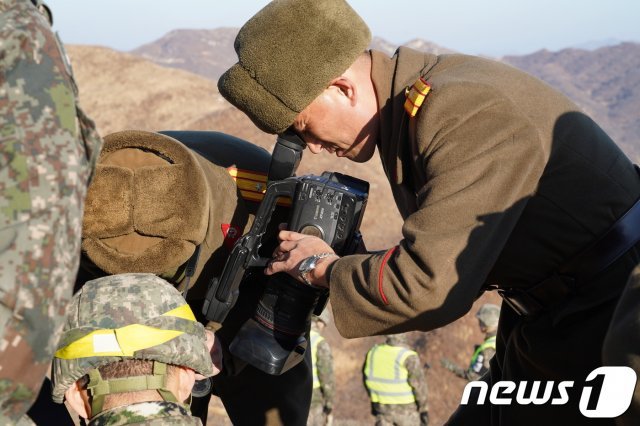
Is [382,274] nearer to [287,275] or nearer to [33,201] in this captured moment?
[287,275]

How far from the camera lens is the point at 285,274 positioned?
9.18ft

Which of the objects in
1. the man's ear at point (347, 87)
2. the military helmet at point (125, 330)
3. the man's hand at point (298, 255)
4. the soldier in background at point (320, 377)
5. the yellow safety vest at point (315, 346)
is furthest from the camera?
the soldier in background at point (320, 377)

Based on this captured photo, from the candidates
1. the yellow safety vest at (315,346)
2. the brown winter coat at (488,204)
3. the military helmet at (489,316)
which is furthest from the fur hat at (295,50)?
the military helmet at (489,316)

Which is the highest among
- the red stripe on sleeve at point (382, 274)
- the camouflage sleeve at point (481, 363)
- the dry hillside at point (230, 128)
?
the red stripe on sleeve at point (382, 274)

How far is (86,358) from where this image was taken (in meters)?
2.15

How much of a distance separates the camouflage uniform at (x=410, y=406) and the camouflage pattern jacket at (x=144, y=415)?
19.6 feet

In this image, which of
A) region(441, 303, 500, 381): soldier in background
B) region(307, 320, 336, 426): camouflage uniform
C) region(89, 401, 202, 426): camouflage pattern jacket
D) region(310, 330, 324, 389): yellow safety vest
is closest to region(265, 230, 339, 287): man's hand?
region(89, 401, 202, 426): camouflage pattern jacket

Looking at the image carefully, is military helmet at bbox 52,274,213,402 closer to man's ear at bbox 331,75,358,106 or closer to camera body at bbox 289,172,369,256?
camera body at bbox 289,172,369,256

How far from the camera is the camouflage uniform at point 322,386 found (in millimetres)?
7836

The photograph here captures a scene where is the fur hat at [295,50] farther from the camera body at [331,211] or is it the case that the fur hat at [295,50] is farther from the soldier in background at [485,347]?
the soldier in background at [485,347]

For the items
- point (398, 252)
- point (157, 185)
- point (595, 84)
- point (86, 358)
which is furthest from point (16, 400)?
point (595, 84)

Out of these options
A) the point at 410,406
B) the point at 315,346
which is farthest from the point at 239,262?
the point at 410,406

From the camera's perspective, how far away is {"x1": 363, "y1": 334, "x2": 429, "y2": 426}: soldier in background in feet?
26.1

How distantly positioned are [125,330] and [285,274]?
2.40 feet
